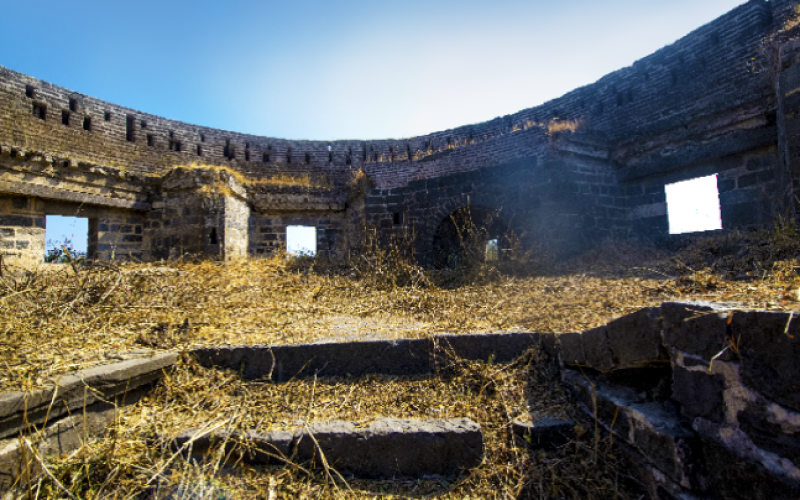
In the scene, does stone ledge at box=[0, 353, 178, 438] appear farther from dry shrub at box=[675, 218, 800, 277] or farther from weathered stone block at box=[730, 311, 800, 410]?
dry shrub at box=[675, 218, 800, 277]

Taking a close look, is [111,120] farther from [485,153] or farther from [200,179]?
[485,153]

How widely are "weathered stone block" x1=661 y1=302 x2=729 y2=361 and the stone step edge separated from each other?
116 centimetres

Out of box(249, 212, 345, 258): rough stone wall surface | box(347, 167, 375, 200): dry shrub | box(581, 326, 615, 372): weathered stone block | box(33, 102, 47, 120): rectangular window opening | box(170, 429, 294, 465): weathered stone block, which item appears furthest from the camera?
box(33, 102, 47, 120): rectangular window opening

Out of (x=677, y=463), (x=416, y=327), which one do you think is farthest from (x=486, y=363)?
(x=677, y=463)

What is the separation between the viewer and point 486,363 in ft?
9.09

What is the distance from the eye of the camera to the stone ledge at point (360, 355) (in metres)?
2.82

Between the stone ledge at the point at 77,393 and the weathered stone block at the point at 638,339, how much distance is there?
9.97 ft

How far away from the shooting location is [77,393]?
208 cm

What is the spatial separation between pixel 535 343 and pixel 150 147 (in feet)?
56.8

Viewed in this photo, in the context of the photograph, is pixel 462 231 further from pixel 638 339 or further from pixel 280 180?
pixel 280 180

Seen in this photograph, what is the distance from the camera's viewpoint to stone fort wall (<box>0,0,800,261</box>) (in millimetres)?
7031

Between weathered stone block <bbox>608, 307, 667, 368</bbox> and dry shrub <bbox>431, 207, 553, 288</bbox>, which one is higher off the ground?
dry shrub <bbox>431, 207, 553, 288</bbox>

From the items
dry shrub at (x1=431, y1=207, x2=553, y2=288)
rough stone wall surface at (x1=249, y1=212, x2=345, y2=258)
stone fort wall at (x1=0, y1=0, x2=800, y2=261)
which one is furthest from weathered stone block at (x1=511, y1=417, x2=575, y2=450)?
rough stone wall surface at (x1=249, y1=212, x2=345, y2=258)

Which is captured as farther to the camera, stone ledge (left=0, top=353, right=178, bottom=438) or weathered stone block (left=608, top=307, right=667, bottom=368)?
weathered stone block (left=608, top=307, right=667, bottom=368)
